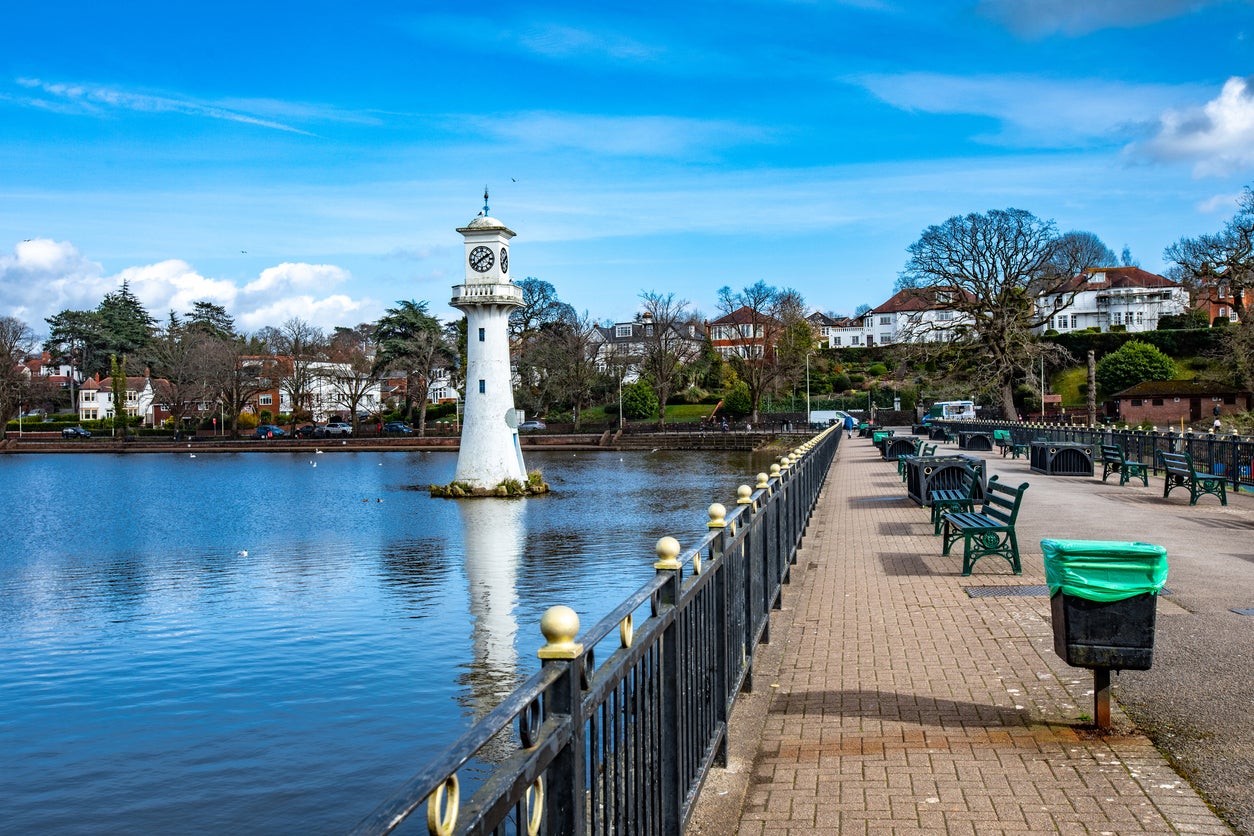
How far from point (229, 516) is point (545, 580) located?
19155mm

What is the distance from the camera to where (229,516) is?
1446 inches

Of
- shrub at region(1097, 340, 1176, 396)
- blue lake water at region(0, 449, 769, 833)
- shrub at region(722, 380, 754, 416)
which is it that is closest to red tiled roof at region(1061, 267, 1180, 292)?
shrub at region(1097, 340, 1176, 396)

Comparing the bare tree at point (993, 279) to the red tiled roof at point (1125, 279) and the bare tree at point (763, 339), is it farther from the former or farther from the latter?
the red tiled roof at point (1125, 279)

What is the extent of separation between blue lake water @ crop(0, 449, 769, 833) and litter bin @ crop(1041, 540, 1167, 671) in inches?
266

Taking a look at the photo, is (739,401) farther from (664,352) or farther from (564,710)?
(564,710)

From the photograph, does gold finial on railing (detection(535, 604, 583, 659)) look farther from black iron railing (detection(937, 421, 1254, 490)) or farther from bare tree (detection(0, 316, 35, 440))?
bare tree (detection(0, 316, 35, 440))

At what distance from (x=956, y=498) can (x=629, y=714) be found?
12.5 metres

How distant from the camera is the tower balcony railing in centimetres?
4312

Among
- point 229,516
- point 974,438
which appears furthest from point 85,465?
point 974,438

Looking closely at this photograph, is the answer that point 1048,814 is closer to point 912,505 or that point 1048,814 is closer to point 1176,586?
point 1176,586

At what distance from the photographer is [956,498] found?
A: 15.2 m

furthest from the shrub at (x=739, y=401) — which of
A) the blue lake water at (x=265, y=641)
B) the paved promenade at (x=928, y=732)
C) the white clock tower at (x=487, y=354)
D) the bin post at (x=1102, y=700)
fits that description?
the bin post at (x=1102, y=700)

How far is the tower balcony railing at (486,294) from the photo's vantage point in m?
43.1

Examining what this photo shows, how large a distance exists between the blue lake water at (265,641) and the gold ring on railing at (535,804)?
7.53 metres
